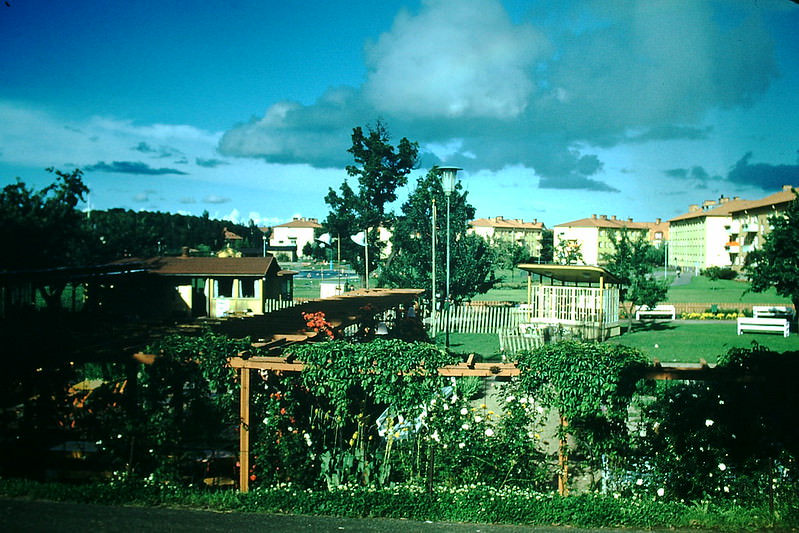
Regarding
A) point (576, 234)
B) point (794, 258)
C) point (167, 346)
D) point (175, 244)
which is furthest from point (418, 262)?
point (576, 234)

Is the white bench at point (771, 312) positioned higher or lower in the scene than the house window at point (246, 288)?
lower

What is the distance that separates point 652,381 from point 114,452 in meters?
5.15

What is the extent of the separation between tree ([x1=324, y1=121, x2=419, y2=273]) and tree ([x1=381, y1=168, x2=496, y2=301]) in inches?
710

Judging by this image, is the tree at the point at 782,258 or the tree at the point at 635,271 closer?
the tree at the point at 782,258

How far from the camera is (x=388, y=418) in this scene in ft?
18.8

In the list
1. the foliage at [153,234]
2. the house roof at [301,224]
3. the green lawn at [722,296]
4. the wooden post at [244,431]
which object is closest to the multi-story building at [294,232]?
the house roof at [301,224]

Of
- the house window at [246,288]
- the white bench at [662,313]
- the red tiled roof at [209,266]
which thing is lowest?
the white bench at [662,313]

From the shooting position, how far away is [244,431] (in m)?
5.82

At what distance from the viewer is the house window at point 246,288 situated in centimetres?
3095

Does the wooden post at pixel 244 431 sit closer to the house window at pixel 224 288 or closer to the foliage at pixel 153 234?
the house window at pixel 224 288

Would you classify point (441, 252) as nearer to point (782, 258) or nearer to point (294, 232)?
point (782, 258)

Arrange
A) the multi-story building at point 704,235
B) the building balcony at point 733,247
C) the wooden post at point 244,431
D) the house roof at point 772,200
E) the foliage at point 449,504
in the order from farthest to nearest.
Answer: the multi-story building at point 704,235
the building balcony at point 733,247
the house roof at point 772,200
the wooden post at point 244,431
the foliage at point 449,504

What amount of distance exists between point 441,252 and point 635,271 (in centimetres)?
827

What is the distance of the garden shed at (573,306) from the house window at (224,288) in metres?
14.6
